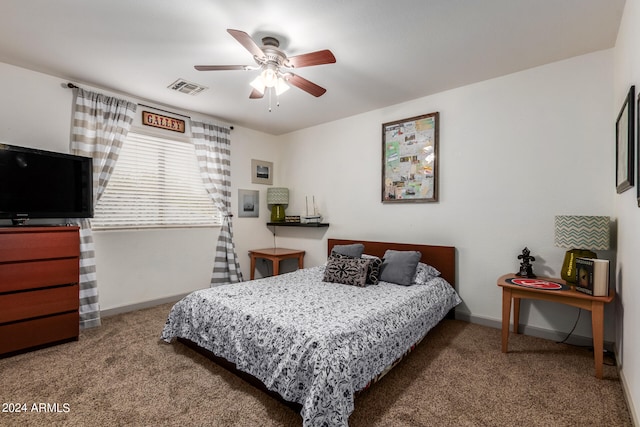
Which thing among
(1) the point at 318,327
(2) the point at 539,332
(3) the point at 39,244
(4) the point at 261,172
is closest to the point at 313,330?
(1) the point at 318,327

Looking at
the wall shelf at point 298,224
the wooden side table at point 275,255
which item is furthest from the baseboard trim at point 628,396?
the wooden side table at point 275,255

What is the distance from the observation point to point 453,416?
1.79m

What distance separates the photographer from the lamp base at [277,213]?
5.07m

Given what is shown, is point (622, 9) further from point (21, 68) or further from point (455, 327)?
point (21, 68)

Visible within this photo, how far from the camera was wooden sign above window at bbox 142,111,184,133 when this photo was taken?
381 cm

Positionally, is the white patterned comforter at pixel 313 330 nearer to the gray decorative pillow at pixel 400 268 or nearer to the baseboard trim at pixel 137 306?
the gray decorative pillow at pixel 400 268

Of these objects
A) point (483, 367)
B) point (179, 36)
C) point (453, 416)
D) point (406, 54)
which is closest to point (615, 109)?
point (406, 54)

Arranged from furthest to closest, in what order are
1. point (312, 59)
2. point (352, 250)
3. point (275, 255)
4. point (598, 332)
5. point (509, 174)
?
point (275, 255)
point (352, 250)
point (509, 174)
point (312, 59)
point (598, 332)

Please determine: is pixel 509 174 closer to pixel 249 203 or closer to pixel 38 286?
pixel 249 203

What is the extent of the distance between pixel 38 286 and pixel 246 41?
8.83 ft

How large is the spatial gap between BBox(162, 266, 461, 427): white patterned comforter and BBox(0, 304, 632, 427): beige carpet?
7.1 inches

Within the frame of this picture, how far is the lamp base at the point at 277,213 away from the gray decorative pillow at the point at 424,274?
98.2 inches

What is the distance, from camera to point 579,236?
239 centimetres

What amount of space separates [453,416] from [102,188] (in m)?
3.87
